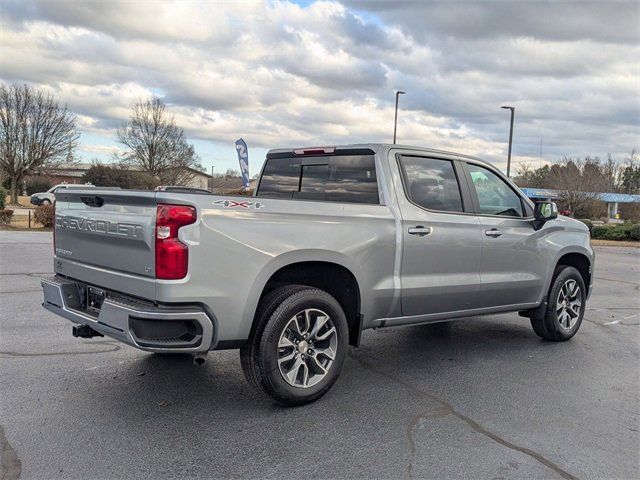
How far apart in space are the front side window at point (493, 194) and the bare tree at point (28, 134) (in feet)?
146

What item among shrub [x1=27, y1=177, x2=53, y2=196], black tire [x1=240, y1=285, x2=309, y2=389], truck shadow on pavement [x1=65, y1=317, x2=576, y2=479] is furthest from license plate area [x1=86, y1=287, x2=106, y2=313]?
shrub [x1=27, y1=177, x2=53, y2=196]

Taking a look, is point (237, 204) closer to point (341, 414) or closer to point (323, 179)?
point (323, 179)

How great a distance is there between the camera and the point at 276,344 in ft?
12.3

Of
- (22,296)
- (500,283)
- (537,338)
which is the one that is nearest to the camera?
(500,283)

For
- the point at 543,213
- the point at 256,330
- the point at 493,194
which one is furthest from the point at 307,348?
the point at 543,213

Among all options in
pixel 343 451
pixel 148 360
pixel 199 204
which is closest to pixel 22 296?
pixel 148 360

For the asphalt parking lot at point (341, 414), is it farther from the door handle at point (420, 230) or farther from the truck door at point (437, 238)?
the door handle at point (420, 230)

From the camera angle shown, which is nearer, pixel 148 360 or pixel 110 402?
pixel 110 402

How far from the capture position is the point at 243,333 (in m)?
3.65

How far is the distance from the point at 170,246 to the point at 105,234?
0.73 m

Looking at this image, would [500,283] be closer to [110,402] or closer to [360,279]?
[360,279]

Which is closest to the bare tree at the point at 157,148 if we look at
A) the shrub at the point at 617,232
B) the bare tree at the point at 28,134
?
the bare tree at the point at 28,134

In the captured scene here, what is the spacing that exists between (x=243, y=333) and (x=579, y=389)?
2.97m

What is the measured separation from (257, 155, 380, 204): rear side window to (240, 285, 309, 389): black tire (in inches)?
49.9
